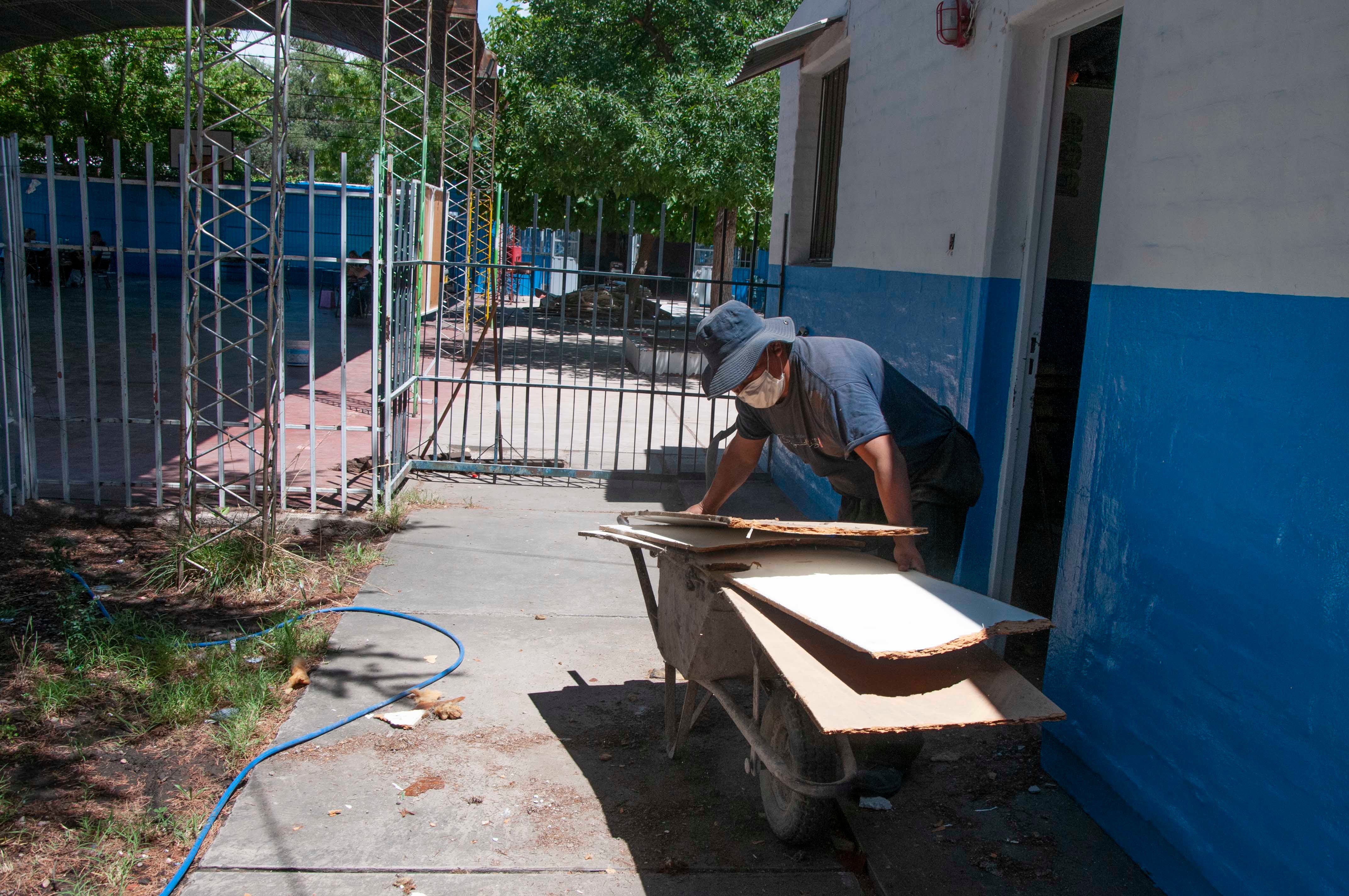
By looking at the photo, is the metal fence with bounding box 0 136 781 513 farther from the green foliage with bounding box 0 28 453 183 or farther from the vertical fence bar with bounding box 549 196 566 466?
the green foliage with bounding box 0 28 453 183

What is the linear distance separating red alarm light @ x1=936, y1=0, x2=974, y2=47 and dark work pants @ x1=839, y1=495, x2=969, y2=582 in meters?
2.41

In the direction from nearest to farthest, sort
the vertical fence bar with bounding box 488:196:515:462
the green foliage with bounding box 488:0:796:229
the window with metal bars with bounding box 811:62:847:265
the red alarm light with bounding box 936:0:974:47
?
the red alarm light with bounding box 936:0:974:47
the window with metal bars with bounding box 811:62:847:265
the vertical fence bar with bounding box 488:196:515:462
the green foliage with bounding box 488:0:796:229

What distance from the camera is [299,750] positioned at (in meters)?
3.83

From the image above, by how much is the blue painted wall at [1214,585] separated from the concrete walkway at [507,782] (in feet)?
3.43

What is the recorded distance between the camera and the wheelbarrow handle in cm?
280

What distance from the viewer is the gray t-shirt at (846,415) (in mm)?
3371

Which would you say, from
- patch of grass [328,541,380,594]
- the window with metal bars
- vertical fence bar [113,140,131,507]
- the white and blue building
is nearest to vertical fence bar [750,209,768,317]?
the window with metal bars

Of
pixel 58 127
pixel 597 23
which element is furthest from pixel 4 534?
pixel 58 127

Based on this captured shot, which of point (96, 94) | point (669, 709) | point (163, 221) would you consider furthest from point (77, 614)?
point (96, 94)

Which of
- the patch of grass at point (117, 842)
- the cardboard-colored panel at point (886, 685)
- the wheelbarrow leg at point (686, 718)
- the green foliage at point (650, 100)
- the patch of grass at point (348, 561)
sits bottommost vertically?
the patch of grass at point (117, 842)

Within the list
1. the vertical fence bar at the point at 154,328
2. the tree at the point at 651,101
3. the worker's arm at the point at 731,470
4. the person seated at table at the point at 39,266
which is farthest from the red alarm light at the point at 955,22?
the person seated at table at the point at 39,266

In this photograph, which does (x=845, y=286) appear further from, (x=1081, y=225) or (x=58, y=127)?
(x=58, y=127)

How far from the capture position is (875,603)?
2871 millimetres

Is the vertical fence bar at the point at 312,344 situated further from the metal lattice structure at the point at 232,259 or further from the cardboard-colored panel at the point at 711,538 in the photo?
the cardboard-colored panel at the point at 711,538
